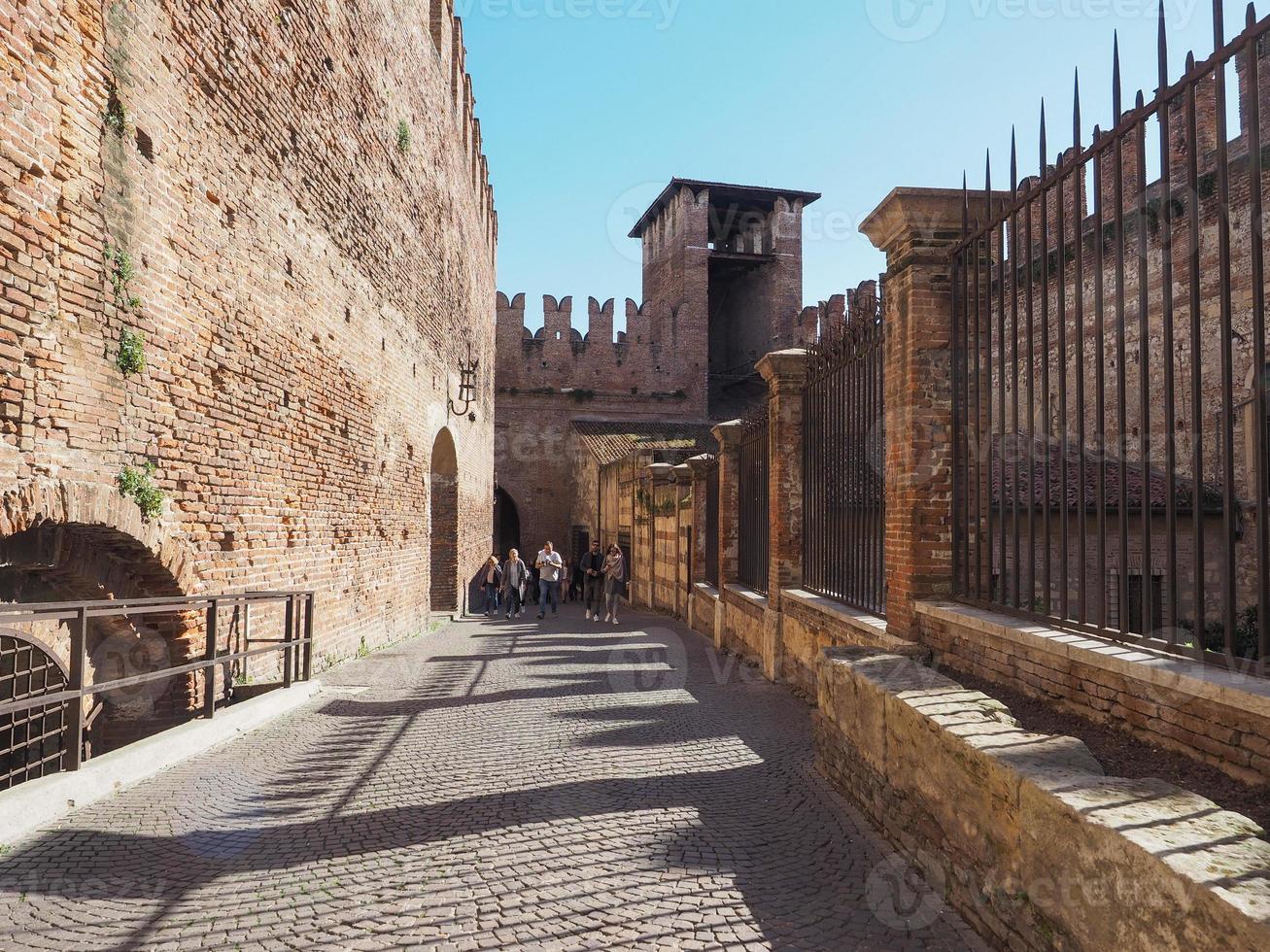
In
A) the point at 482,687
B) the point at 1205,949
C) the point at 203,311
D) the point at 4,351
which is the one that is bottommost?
the point at 482,687

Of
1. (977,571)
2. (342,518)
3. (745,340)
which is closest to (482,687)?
(342,518)

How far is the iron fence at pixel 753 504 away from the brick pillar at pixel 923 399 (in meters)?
3.66

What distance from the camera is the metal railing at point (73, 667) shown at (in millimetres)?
4133

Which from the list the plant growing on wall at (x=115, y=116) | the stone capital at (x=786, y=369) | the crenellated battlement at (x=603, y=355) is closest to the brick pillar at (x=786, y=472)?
the stone capital at (x=786, y=369)

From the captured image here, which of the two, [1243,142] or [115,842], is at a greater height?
[1243,142]

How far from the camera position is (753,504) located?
394 inches

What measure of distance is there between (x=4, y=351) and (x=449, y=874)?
10.7 feet

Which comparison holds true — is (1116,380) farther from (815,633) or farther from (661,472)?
(661,472)

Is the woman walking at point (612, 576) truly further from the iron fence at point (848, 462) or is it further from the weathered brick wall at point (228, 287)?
the iron fence at point (848, 462)

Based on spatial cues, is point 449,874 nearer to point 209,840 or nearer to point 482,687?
point 209,840

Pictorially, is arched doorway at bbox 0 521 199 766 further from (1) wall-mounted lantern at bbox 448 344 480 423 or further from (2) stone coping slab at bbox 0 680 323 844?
(1) wall-mounted lantern at bbox 448 344 480 423

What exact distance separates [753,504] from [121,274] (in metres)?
6.68

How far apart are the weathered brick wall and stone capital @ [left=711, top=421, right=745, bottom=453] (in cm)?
419

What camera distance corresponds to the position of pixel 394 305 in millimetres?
11477
